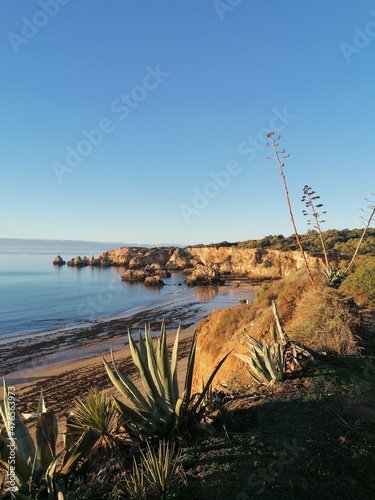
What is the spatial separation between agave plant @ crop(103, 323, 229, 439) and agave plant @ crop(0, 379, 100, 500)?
1.89ft

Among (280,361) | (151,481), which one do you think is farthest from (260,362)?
(151,481)

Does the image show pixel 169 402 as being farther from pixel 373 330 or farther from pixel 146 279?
pixel 146 279


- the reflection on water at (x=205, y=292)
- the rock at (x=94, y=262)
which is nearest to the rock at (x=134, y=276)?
the reflection on water at (x=205, y=292)

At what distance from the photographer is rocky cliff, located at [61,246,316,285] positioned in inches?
2383

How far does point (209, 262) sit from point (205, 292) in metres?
32.4

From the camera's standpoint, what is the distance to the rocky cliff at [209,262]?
6053 cm

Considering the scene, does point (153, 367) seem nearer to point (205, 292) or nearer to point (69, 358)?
point (69, 358)

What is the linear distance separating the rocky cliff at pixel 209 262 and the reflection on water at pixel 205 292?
4824mm

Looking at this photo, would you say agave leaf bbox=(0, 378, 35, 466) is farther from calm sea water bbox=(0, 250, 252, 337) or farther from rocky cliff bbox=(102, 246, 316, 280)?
rocky cliff bbox=(102, 246, 316, 280)

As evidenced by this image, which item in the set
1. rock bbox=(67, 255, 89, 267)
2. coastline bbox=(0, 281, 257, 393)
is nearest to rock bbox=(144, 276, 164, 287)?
coastline bbox=(0, 281, 257, 393)

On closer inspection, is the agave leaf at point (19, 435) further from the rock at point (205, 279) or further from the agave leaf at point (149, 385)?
the rock at point (205, 279)

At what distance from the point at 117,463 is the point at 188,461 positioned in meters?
0.72

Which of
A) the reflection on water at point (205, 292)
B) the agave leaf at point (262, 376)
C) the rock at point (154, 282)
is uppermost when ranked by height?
the agave leaf at point (262, 376)

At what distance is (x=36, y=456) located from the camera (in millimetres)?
3186
